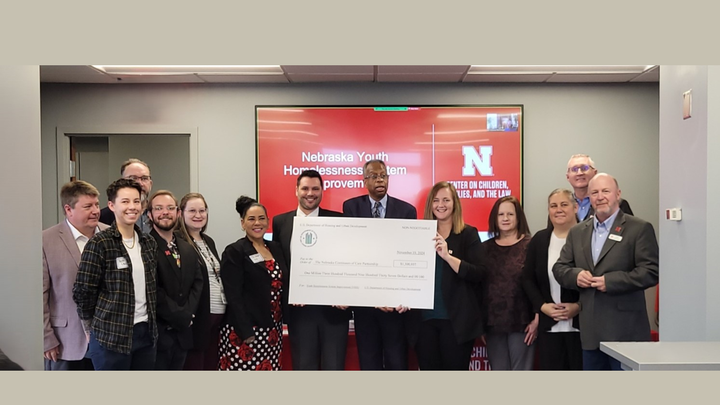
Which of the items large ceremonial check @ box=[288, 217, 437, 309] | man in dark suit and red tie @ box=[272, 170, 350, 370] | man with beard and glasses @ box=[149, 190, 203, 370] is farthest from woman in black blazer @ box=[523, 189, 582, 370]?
man with beard and glasses @ box=[149, 190, 203, 370]

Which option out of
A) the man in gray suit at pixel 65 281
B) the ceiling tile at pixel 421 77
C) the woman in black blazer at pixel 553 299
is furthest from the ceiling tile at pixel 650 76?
the man in gray suit at pixel 65 281

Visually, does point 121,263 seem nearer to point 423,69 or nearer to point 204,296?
point 204,296

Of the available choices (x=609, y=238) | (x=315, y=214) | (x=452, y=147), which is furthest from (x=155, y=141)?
(x=609, y=238)

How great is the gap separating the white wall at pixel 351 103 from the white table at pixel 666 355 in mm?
3751

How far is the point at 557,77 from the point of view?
247 inches

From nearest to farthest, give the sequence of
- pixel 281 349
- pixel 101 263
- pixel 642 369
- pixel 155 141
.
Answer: pixel 642 369 → pixel 101 263 → pixel 281 349 → pixel 155 141

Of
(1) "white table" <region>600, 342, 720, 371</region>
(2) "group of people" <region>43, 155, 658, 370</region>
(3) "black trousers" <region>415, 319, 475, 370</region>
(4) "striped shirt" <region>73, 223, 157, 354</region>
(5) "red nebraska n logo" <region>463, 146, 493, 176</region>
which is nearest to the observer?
(1) "white table" <region>600, 342, 720, 371</region>

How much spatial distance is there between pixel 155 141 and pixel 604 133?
620 cm

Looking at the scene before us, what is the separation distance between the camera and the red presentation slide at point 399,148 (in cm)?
646

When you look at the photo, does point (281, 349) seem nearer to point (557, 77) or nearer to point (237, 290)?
point (237, 290)

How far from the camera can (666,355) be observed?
2580mm

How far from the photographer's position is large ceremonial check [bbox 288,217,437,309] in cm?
386

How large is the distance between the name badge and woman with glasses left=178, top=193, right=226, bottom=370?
0.65 metres

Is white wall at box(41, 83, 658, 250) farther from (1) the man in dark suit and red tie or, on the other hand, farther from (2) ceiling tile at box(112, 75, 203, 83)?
(1) the man in dark suit and red tie
